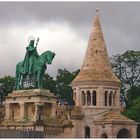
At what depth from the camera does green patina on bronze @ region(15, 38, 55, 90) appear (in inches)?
1538

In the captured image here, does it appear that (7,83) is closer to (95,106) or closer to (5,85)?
(5,85)

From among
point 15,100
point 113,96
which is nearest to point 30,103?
point 15,100

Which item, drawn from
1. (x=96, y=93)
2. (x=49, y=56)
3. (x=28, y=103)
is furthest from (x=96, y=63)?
(x=49, y=56)

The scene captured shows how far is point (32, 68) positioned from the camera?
39625 millimetres

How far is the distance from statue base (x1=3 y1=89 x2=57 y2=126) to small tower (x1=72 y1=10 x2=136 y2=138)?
7395 mm

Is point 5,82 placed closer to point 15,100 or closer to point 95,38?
point 95,38

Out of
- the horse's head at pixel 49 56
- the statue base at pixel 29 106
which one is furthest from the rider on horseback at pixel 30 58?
the statue base at pixel 29 106

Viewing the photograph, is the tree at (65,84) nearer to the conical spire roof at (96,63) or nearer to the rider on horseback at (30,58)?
the conical spire roof at (96,63)

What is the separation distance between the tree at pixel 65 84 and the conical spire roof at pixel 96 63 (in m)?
14.3

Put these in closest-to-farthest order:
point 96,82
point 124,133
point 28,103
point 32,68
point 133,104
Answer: point 32,68 < point 28,103 < point 124,133 < point 96,82 < point 133,104

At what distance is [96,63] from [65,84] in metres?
15.8

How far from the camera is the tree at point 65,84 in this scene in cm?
6462

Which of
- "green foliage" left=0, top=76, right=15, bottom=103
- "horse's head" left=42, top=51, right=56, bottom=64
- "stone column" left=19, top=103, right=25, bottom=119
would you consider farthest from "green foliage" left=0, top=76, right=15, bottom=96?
"horse's head" left=42, top=51, right=56, bottom=64

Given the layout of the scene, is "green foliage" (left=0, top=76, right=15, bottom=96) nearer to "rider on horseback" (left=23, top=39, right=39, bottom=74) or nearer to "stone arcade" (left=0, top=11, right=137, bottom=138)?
"stone arcade" (left=0, top=11, right=137, bottom=138)
